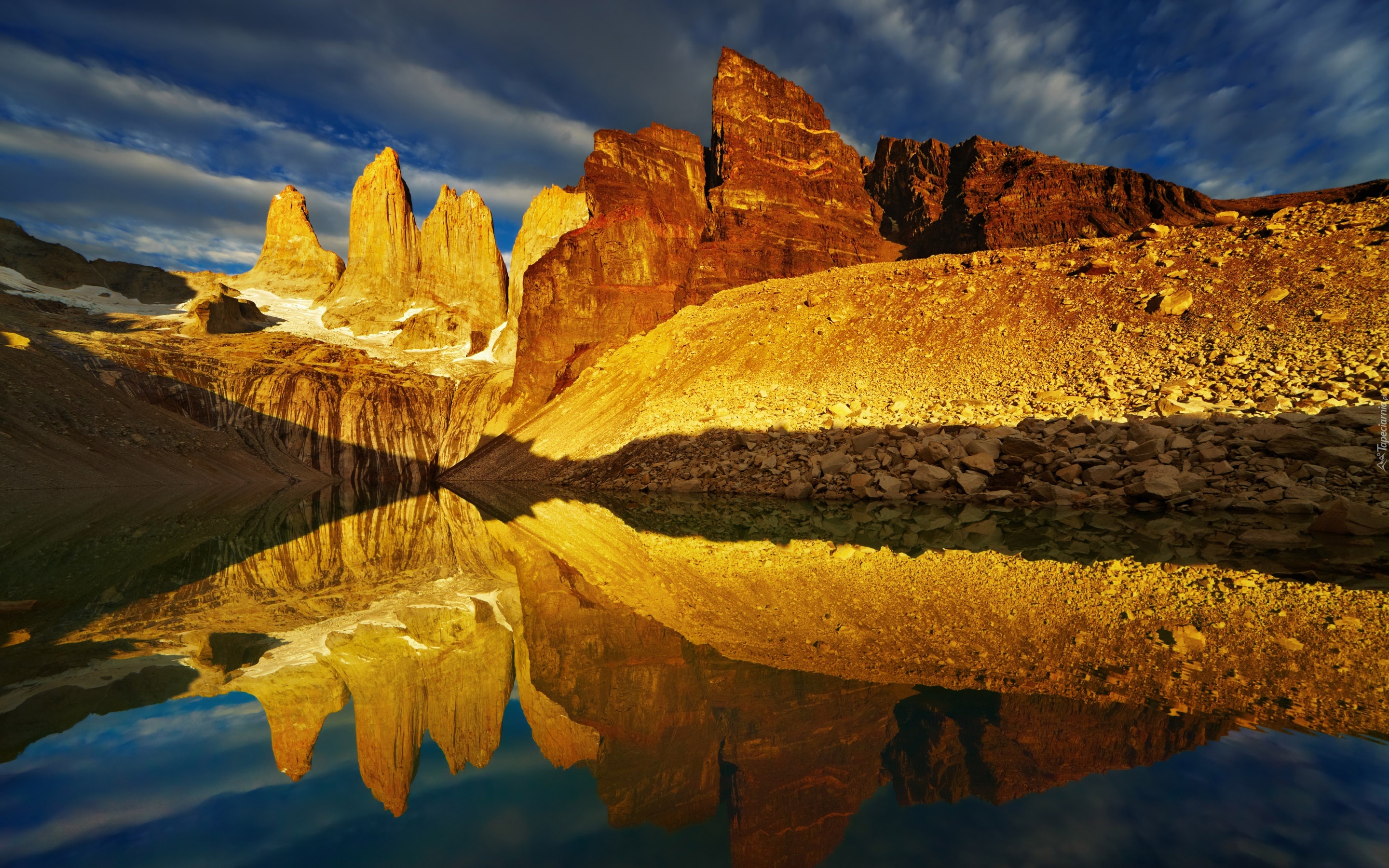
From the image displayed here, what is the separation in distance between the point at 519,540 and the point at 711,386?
61.9ft

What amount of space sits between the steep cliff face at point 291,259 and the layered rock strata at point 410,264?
744 cm

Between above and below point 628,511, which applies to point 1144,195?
above

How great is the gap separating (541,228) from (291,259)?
149ft

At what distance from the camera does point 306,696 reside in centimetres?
448

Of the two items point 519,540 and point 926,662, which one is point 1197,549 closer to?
point 926,662

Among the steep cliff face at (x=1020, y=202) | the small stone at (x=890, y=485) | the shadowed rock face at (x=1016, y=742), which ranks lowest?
the shadowed rock face at (x=1016, y=742)

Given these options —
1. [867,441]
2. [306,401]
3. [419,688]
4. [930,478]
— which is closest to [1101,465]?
[930,478]

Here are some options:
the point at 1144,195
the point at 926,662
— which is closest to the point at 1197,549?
the point at 926,662

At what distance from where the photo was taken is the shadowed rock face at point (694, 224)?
45.7 meters

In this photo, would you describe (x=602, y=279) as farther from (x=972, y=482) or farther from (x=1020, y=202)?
(x=972, y=482)

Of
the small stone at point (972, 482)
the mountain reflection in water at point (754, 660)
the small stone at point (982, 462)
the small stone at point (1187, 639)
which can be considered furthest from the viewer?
the small stone at point (982, 462)

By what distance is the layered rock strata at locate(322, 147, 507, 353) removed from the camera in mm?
70875

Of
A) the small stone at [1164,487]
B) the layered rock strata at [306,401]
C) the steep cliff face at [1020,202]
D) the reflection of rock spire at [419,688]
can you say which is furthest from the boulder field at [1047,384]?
the layered rock strata at [306,401]

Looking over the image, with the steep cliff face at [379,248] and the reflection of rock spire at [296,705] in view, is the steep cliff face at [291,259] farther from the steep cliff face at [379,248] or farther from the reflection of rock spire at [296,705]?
the reflection of rock spire at [296,705]
